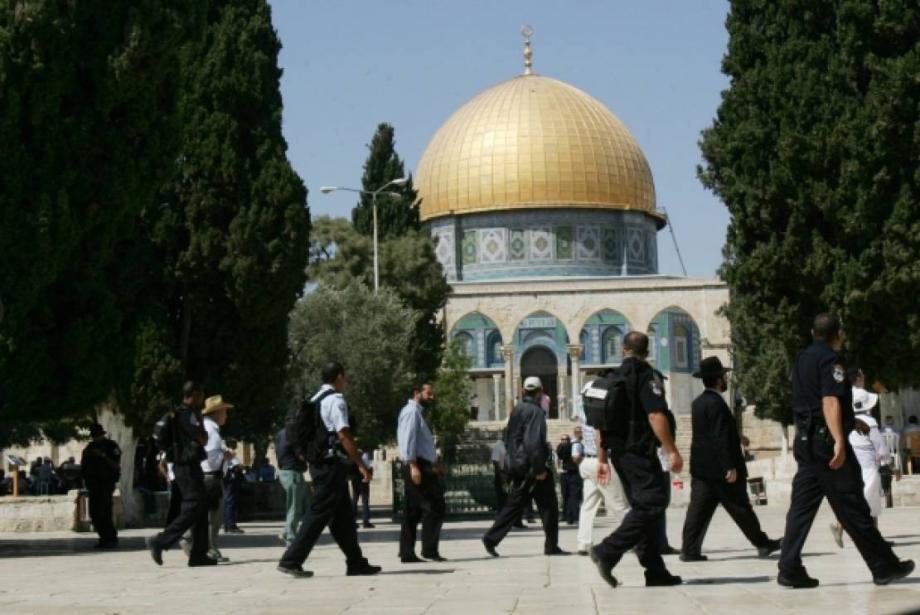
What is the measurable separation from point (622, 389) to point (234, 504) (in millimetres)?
11609

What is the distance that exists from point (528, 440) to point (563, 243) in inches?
2095

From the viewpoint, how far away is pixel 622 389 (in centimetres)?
941

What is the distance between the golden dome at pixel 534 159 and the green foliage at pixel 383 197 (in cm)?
1943

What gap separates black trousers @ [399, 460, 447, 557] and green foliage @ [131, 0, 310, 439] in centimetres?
1118

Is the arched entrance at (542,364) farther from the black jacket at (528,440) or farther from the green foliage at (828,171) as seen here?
the black jacket at (528,440)

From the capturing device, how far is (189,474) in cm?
1257

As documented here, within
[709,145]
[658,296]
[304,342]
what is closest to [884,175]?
[709,145]

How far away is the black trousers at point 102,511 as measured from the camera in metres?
16.5

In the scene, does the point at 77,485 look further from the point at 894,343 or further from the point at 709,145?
the point at 894,343

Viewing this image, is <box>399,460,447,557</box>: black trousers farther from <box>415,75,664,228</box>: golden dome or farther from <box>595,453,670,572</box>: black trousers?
<box>415,75,664,228</box>: golden dome

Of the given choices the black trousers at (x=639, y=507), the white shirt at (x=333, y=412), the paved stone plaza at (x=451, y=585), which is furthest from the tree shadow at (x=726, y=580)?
the white shirt at (x=333, y=412)

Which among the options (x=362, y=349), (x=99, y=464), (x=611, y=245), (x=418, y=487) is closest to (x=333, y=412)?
(x=418, y=487)

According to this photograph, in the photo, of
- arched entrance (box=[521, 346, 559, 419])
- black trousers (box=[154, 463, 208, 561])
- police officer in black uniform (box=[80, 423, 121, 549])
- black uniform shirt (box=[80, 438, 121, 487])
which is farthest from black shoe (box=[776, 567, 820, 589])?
arched entrance (box=[521, 346, 559, 419])

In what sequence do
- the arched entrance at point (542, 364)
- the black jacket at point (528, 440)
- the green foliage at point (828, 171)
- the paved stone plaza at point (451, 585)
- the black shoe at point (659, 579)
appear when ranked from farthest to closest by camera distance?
the arched entrance at point (542, 364) < the green foliage at point (828, 171) < the black jacket at point (528, 440) < the black shoe at point (659, 579) < the paved stone plaza at point (451, 585)
